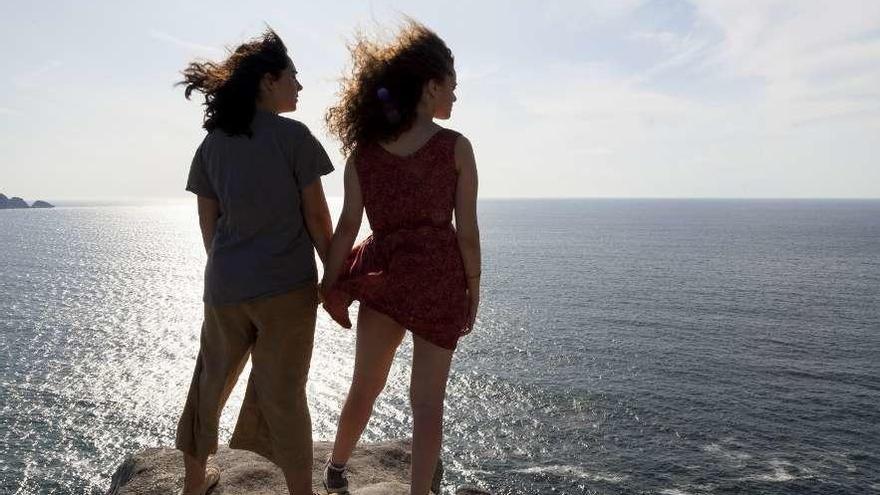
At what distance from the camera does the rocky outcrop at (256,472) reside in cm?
611

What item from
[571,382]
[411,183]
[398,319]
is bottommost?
[571,382]

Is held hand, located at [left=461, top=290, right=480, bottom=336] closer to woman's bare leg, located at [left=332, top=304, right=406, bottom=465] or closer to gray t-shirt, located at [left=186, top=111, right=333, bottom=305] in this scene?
woman's bare leg, located at [left=332, top=304, right=406, bottom=465]

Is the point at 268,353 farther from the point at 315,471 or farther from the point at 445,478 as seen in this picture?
the point at 445,478

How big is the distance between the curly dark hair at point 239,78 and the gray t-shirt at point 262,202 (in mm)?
92

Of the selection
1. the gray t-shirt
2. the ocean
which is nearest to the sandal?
the gray t-shirt

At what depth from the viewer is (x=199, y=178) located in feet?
15.2

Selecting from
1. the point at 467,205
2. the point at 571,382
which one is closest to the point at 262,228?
the point at 467,205

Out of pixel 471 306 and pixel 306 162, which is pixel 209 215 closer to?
pixel 306 162

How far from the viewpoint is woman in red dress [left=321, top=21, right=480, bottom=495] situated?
424 cm

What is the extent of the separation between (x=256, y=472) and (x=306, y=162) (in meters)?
3.56

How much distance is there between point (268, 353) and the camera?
15.2 feet

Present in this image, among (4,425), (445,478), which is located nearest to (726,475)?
(445,478)

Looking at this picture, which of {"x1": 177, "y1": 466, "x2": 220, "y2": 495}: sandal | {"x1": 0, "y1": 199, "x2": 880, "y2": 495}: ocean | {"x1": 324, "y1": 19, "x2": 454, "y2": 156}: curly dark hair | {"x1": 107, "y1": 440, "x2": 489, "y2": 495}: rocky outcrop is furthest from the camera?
{"x1": 0, "y1": 199, "x2": 880, "y2": 495}: ocean

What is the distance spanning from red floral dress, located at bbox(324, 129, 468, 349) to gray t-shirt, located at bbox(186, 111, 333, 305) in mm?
428
